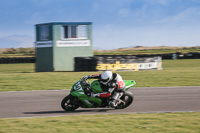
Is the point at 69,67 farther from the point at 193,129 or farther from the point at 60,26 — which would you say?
the point at 193,129

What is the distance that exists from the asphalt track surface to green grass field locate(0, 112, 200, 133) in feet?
3.37

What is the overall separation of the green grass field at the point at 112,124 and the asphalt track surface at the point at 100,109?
3.37ft

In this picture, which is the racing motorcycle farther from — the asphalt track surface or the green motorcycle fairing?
the asphalt track surface

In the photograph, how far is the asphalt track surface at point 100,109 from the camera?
A: 349 inches

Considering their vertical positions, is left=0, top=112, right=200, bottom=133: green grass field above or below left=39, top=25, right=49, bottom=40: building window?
below

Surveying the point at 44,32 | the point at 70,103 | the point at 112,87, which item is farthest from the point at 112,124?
the point at 44,32

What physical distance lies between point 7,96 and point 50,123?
18.7ft

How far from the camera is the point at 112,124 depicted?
6.77 meters

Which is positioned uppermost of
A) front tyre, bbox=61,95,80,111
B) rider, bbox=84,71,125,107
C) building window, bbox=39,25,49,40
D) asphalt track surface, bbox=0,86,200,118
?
building window, bbox=39,25,49,40

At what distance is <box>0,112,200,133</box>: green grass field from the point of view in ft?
20.5

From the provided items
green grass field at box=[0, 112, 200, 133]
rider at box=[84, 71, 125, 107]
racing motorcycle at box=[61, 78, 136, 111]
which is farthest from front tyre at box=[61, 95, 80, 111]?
green grass field at box=[0, 112, 200, 133]

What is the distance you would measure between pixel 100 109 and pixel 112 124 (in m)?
2.50

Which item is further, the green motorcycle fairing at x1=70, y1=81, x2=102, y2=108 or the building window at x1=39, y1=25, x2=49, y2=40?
the building window at x1=39, y1=25, x2=49, y2=40

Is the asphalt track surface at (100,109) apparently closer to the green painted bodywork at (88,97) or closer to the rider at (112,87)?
the green painted bodywork at (88,97)
